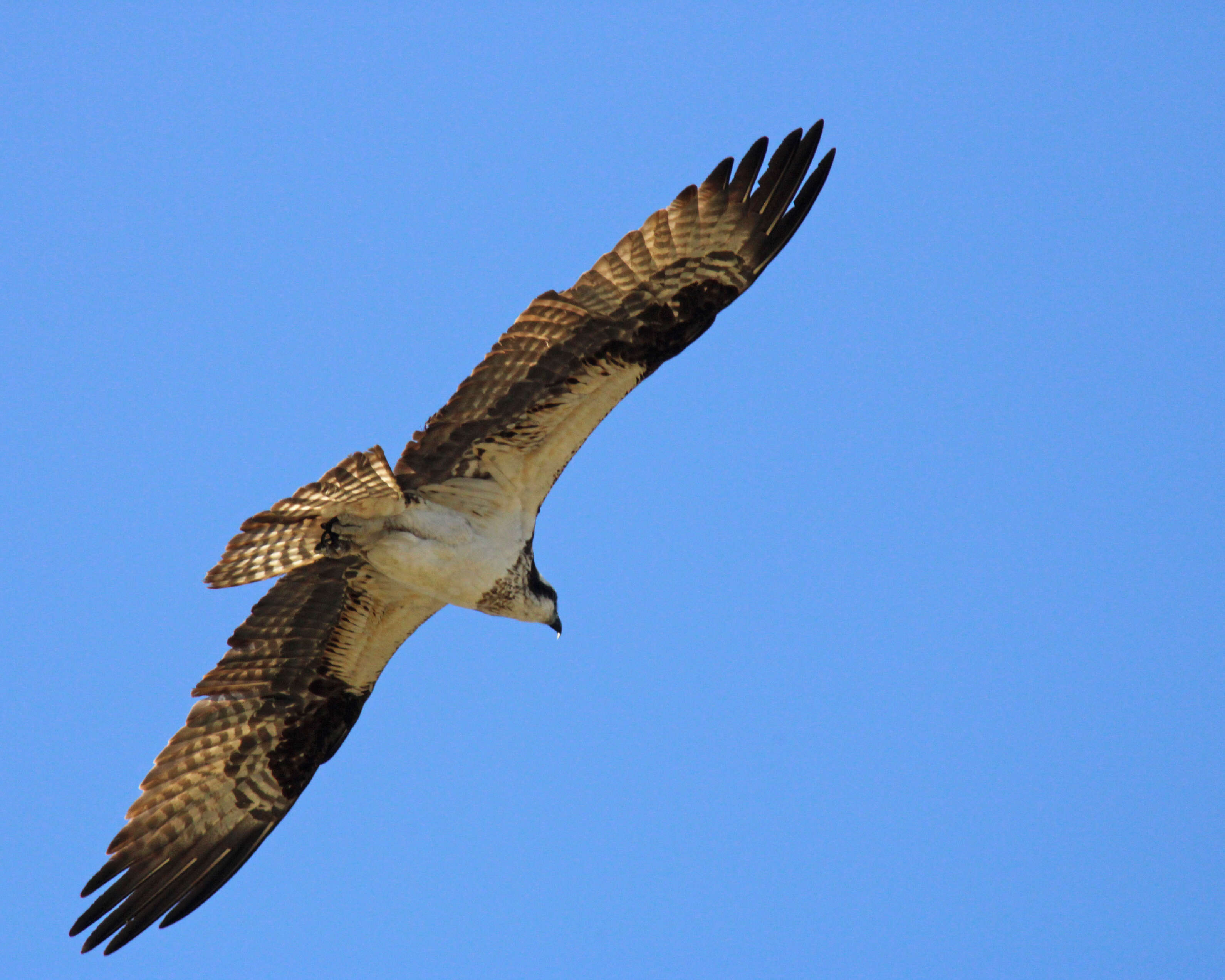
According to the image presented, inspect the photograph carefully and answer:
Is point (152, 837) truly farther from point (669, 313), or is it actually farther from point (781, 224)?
point (781, 224)

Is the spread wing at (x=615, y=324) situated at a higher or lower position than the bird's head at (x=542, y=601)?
higher

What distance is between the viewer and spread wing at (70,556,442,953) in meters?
8.12

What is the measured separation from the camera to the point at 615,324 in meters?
7.67

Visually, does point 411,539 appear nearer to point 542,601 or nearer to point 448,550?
point 448,550

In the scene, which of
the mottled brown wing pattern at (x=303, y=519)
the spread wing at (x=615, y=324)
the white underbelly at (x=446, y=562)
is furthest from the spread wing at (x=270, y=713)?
the spread wing at (x=615, y=324)

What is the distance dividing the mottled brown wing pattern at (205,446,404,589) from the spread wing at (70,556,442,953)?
433mm

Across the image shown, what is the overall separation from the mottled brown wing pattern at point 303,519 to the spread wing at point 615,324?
64 cm

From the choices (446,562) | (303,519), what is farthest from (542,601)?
(303,519)

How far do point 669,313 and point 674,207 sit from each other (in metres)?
0.69

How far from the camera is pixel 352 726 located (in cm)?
852

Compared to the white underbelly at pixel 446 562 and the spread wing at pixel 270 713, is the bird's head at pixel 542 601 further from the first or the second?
the spread wing at pixel 270 713

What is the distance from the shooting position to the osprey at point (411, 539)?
764 centimetres

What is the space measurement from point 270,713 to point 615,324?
3.28 meters

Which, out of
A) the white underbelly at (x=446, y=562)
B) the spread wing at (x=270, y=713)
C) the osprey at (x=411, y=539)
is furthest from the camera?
the spread wing at (x=270, y=713)
